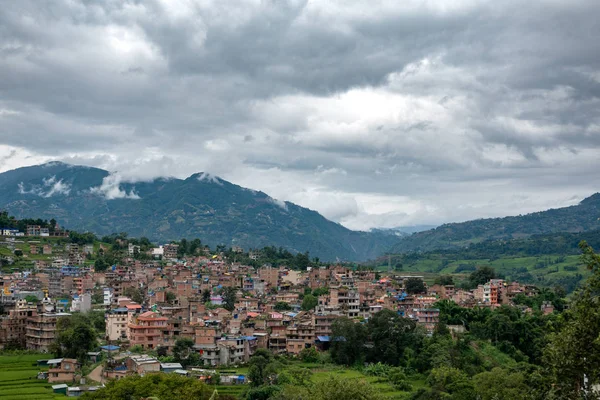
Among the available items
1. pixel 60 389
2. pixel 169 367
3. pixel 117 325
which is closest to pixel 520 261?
pixel 117 325

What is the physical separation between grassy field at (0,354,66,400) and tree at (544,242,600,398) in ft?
84.9

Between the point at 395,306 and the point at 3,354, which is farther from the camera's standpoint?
the point at 395,306

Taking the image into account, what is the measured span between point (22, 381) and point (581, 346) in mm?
30738

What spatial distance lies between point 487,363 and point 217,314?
20.0 meters

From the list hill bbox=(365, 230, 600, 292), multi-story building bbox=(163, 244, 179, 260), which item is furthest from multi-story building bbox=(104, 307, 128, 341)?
hill bbox=(365, 230, 600, 292)

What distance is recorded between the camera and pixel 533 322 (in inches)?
1772

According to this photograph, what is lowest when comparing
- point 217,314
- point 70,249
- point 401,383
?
point 401,383

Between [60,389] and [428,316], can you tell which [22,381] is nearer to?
[60,389]

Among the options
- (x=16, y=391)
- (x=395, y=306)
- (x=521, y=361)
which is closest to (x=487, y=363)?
(x=521, y=361)

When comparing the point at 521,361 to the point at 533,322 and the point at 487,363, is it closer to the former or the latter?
the point at 487,363

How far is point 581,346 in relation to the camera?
1280cm

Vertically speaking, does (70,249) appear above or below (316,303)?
above

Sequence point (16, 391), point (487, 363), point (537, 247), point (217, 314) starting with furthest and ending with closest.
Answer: point (537, 247)
point (217, 314)
point (487, 363)
point (16, 391)

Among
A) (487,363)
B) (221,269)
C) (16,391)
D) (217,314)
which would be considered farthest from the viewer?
(221,269)
